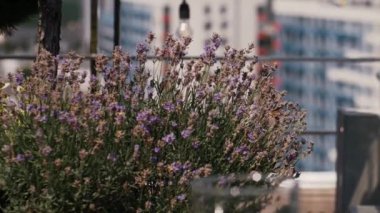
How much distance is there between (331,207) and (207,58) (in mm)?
2197

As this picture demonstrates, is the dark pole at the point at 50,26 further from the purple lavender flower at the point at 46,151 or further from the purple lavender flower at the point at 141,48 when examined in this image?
the purple lavender flower at the point at 46,151

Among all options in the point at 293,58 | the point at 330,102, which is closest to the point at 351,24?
the point at 330,102

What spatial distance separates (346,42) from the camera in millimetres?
147875

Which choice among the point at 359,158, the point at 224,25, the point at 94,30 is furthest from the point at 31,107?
the point at 224,25

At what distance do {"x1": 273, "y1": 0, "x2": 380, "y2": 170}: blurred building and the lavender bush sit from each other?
137 m

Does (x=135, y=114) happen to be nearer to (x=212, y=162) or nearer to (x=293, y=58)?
(x=212, y=162)

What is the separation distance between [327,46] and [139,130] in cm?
14764

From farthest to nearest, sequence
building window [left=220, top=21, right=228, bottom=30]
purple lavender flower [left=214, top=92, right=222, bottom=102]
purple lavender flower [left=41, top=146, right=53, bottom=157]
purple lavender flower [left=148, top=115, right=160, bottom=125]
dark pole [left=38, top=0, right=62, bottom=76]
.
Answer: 1. building window [left=220, top=21, right=228, bottom=30]
2. dark pole [left=38, top=0, right=62, bottom=76]
3. purple lavender flower [left=214, top=92, right=222, bottom=102]
4. purple lavender flower [left=148, top=115, right=160, bottom=125]
5. purple lavender flower [left=41, top=146, right=53, bottom=157]

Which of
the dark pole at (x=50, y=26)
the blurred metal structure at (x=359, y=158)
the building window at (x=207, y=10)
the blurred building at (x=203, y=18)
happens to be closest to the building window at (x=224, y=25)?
the blurred building at (x=203, y=18)

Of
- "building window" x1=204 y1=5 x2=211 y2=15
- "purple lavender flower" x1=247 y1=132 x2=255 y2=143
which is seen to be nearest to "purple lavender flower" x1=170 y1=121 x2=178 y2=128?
"purple lavender flower" x1=247 y1=132 x2=255 y2=143

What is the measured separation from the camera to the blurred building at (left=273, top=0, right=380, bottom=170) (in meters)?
145

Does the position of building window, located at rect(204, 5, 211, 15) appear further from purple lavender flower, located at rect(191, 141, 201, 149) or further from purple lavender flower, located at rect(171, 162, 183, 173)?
purple lavender flower, located at rect(171, 162, 183, 173)

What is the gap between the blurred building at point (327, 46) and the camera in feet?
476

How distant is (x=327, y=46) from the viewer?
491ft
